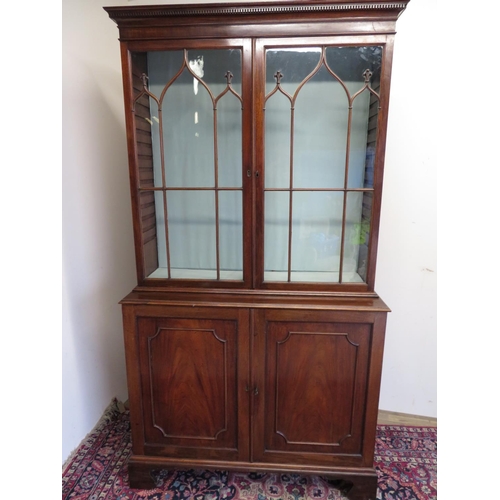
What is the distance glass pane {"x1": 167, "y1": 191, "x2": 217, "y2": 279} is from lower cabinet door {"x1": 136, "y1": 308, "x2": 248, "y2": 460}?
199 mm

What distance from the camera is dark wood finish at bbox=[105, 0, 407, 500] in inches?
43.9

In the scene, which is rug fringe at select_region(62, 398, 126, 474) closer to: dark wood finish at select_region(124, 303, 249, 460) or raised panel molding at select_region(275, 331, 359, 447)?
dark wood finish at select_region(124, 303, 249, 460)

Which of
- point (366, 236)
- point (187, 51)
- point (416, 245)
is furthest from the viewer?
point (416, 245)

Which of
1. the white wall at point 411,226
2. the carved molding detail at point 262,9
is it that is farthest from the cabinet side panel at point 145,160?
the white wall at point 411,226

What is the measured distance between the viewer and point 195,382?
1287 millimetres

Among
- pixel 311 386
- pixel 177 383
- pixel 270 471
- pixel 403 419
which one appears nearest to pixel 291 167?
pixel 311 386

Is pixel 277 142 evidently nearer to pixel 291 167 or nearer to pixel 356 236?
pixel 291 167

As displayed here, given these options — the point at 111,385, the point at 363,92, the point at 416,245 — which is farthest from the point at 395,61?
the point at 111,385

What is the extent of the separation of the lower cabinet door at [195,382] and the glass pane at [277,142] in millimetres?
530

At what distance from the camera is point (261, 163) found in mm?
1186

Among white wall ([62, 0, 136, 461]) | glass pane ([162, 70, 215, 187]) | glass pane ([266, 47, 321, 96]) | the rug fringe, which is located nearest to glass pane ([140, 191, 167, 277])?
glass pane ([162, 70, 215, 187])

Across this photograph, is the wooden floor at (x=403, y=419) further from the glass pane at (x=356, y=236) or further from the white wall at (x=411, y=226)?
the glass pane at (x=356, y=236)

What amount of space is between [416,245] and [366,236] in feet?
1.55
